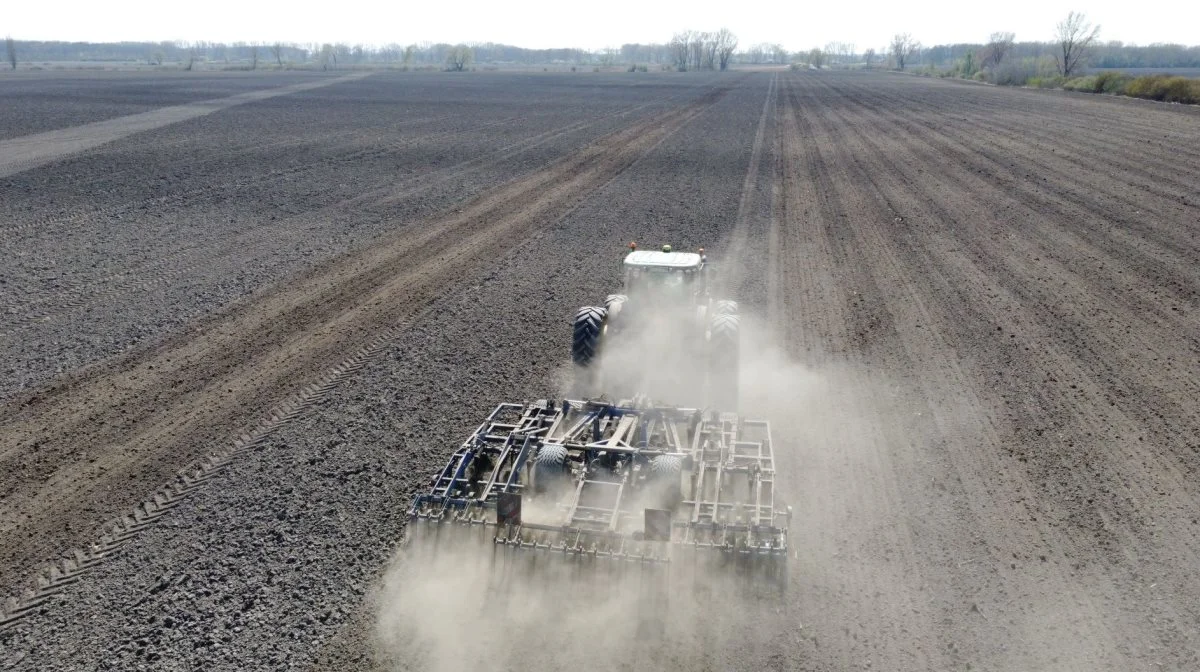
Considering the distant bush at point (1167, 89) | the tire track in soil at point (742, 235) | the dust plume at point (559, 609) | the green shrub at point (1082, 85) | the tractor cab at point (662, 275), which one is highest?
the green shrub at point (1082, 85)

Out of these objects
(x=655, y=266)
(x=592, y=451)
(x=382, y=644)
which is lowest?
(x=382, y=644)

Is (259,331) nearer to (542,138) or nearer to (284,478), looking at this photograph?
(284,478)

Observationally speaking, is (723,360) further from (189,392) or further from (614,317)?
(189,392)

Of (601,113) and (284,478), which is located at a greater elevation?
(601,113)

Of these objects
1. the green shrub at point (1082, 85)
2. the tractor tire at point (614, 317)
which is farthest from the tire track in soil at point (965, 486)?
the green shrub at point (1082, 85)

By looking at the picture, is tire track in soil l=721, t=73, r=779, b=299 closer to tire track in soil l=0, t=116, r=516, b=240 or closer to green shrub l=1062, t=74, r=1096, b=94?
tire track in soil l=0, t=116, r=516, b=240

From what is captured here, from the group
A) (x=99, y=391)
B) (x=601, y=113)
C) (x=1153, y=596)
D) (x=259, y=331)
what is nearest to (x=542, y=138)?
(x=601, y=113)

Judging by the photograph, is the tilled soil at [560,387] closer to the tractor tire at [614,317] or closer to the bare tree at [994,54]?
the tractor tire at [614,317]
